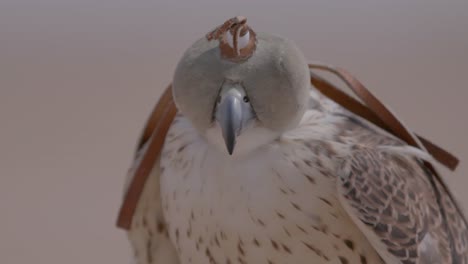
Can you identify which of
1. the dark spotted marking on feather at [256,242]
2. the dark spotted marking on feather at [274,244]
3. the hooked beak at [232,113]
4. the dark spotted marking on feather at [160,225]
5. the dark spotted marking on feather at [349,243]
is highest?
the hooked beak at [232,113]

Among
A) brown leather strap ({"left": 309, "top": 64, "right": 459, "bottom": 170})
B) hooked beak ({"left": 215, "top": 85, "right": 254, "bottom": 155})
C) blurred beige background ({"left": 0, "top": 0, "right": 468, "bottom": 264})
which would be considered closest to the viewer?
hooked beak ({"left": 215, "top": 85, "right": 254, "bottom": 155})

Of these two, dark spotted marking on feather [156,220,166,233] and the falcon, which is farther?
dark spotted marking on feather [156,220,166,233]

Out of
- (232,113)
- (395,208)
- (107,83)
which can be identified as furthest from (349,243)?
(107,83)

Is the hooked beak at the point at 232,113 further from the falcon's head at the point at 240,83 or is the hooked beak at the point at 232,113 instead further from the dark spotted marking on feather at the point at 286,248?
the dark spotted marking on feather at the point at 286,248

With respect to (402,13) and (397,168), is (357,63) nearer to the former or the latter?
(402,13)

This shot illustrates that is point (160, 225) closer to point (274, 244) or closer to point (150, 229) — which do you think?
point (150, 229)

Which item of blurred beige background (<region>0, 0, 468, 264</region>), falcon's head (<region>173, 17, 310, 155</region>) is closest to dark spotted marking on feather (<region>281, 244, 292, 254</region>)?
falcon's head (<region>173, 17, 310, 155</region>)

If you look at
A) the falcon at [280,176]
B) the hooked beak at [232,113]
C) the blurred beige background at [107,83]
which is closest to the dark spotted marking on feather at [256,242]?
the falcon at [280,176]

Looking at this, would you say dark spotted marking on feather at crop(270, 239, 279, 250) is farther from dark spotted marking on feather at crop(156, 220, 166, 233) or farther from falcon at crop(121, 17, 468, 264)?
dark spotted marking on feather at crop(156, 220, 166, 233)

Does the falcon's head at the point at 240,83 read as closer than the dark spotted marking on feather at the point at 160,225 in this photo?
Yes
